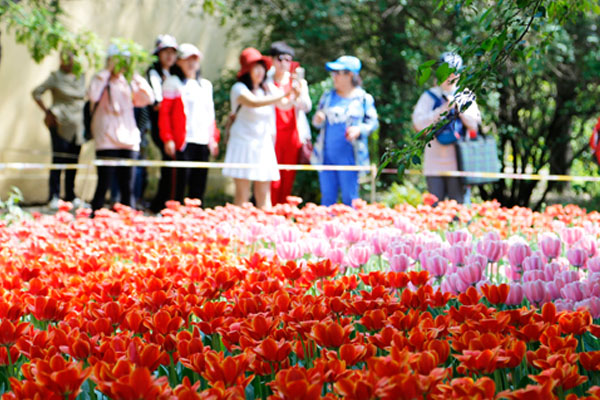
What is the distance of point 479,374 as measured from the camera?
2.09 metres

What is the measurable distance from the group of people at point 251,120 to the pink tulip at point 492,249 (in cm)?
452

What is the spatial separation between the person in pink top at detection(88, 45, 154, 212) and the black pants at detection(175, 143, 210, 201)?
533 millimetres

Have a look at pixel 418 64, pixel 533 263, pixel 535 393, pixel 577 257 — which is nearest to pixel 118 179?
pixel 418 64

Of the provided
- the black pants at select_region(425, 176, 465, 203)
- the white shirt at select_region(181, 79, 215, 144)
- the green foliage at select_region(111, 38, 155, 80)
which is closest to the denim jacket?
the black pants at select_region(425, 176, 465, 203)

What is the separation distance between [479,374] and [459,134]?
653 cm

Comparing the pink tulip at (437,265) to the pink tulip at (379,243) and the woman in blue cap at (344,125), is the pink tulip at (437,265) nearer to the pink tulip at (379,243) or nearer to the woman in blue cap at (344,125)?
the pink tulip at (379,243)

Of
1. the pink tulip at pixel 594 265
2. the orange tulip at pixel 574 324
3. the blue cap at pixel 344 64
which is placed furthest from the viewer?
the blue cap at pixel 344 64

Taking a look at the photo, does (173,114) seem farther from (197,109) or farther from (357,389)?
(357,389)

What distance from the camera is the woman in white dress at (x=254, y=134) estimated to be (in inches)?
341

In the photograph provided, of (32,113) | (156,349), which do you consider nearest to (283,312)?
(156,349)

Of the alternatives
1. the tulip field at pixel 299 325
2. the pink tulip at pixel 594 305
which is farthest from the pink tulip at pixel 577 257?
the pink tulip at pixel 594 305

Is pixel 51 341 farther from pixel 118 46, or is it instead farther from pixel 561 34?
pixel 561 34

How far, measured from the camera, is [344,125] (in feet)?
29.3

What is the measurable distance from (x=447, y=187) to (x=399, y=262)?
194 inches
